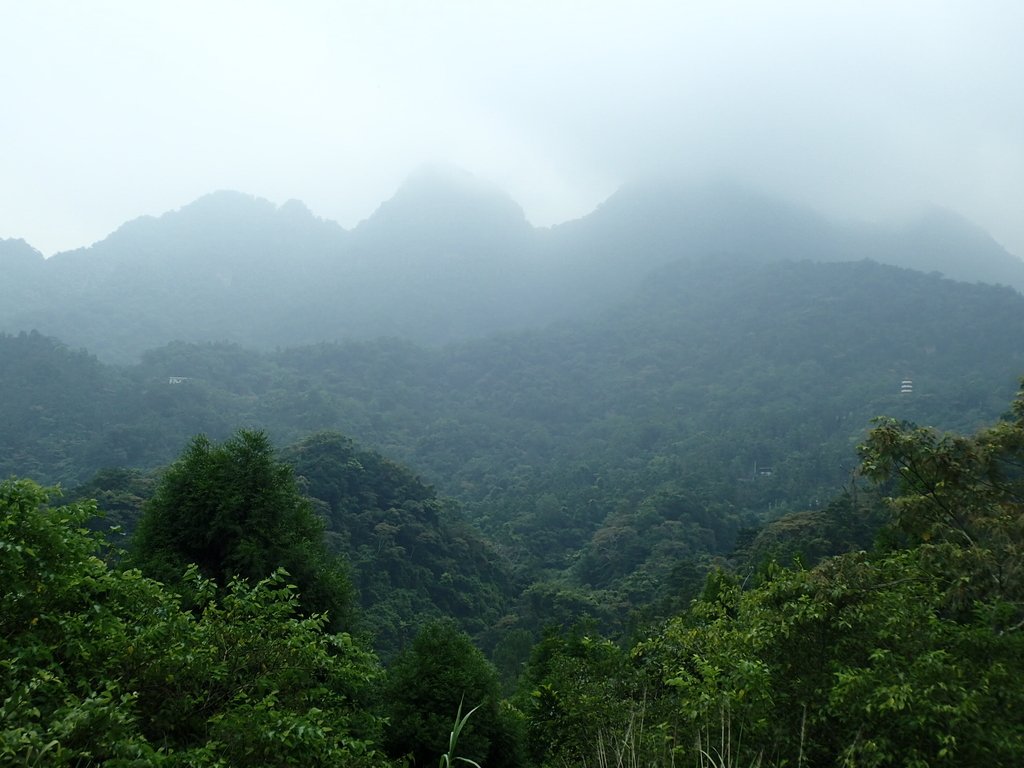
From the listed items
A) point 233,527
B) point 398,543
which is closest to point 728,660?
point 233,527

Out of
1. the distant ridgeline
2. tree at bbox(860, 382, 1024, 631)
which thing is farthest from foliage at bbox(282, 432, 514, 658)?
the distant ridgeline

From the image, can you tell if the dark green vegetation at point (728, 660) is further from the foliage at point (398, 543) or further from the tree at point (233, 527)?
the foliage at point (398, 543)

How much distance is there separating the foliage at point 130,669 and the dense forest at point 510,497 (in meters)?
0.04

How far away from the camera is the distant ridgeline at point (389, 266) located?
503 feet

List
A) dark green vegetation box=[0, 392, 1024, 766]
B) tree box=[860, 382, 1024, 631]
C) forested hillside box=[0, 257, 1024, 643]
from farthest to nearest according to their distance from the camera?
1. forested hillside box=[0, 257, 1024, 643]
2. tree box=[860, 382, 1024, 631]
3. dark green vegetation box=[0, 392, 1024, 766]

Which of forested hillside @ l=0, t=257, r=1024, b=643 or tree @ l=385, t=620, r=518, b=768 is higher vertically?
tree @ l=385, t=620, r=518, b=768

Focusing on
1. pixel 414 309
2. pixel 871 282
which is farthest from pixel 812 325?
pixel 414 309

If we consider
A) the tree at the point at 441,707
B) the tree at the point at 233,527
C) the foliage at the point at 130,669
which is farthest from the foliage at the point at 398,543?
the foliage at the point at 130,669

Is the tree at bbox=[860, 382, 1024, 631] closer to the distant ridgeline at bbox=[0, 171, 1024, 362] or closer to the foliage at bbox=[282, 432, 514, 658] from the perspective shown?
the foliage at bbox=[282, 432, 514, 658]

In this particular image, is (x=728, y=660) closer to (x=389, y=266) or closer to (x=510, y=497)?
(x=510, y=497)

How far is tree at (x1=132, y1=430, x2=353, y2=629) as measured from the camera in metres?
15.2

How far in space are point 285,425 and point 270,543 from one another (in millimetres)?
83297

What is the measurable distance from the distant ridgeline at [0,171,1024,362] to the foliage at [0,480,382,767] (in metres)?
143

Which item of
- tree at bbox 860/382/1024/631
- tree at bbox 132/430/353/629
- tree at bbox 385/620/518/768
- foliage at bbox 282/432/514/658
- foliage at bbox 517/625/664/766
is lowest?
foliage at bbox 282/432/514/658
